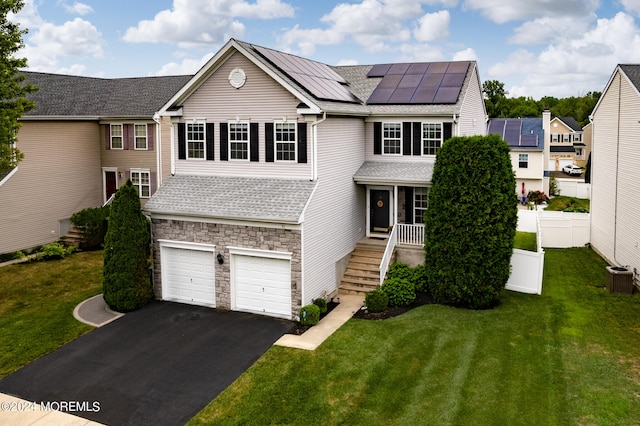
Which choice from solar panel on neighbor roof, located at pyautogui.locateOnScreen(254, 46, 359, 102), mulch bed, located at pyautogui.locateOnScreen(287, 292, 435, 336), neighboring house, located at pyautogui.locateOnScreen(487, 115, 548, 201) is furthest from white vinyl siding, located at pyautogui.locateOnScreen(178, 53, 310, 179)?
neighboring house, located at pyautogui.locateOnScreen(487, 115, 548, 201)

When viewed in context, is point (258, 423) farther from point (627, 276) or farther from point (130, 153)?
Answer: point (130, 153)

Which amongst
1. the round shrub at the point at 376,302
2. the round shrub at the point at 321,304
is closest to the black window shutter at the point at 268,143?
the round shrub at the point at 321,304

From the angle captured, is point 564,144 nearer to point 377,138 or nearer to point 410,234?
point 377,138

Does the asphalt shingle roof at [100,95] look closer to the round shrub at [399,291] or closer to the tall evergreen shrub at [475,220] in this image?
the round shrub at [399,291]

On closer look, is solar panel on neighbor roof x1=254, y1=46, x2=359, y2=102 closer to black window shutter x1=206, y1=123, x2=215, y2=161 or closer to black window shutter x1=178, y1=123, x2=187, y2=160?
black window shutter x1=206, y1=123, x2=215, y2=161

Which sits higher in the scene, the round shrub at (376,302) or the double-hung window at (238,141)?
the double-hung window at (238,141)

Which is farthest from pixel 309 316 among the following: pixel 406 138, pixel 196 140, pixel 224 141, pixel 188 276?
pixel 406 138

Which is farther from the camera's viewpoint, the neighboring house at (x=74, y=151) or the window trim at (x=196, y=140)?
the neighboring house at (x=74, y=151)
